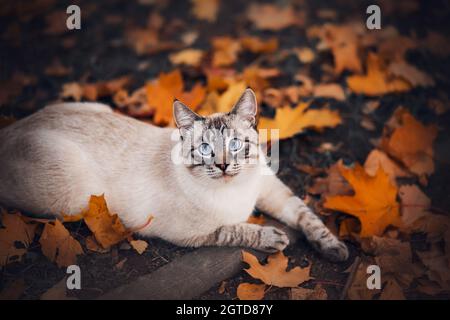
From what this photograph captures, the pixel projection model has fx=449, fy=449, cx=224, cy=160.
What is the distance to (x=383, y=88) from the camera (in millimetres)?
4551

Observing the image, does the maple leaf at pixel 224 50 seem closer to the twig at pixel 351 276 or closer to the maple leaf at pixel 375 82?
the maple leaf at pixel 375 82

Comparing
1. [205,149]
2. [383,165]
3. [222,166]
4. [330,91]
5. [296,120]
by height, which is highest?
[330,91]

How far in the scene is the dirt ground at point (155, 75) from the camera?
10.4ft

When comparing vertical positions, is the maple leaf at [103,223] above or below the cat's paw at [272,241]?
above

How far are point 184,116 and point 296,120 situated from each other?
1348mm

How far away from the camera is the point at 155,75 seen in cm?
521

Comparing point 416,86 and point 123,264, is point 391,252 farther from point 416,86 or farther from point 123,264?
point 416,86

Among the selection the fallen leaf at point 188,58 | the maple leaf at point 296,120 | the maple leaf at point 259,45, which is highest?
the maple leaf at point 259,45

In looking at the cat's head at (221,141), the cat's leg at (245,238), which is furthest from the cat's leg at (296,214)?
the cat's head at (221,141)

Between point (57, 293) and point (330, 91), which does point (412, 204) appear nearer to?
point (330, 91)

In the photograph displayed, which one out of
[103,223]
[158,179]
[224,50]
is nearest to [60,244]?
[103,223]
